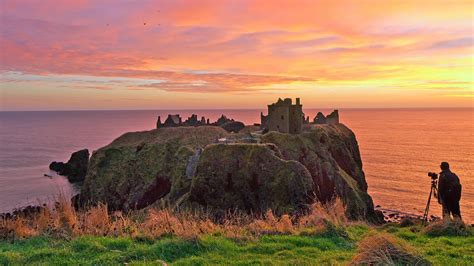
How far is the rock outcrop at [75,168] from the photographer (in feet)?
289

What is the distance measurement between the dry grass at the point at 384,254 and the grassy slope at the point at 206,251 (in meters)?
0.69

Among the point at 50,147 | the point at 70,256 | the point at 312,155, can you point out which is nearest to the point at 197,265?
the point at 70,256

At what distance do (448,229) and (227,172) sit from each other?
29.4 m

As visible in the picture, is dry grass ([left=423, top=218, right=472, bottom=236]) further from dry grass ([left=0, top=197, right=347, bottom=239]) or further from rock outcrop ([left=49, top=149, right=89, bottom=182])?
rock outcrop ([left=49, top=149, right=89, bottom=182])

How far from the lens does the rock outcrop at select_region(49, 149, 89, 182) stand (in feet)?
289

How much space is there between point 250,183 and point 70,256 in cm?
3138

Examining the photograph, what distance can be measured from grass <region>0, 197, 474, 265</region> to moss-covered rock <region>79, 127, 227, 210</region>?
37.4 metres

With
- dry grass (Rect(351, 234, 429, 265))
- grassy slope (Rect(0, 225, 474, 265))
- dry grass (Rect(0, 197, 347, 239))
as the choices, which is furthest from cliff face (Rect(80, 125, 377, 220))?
dry grass (Rect(351, 234, 429, 265))

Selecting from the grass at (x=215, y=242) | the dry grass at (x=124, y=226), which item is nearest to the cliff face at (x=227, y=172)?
the dry grass at (x=124, y=226)

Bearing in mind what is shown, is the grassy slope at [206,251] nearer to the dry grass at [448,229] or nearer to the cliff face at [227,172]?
the dry grass at [448,229]

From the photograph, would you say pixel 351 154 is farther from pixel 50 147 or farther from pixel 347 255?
pixel 50 147

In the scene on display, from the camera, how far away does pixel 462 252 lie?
9.97 meters

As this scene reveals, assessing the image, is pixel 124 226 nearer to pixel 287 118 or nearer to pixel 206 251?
pixel 206 251

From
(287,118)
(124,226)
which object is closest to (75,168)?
(287,118)
